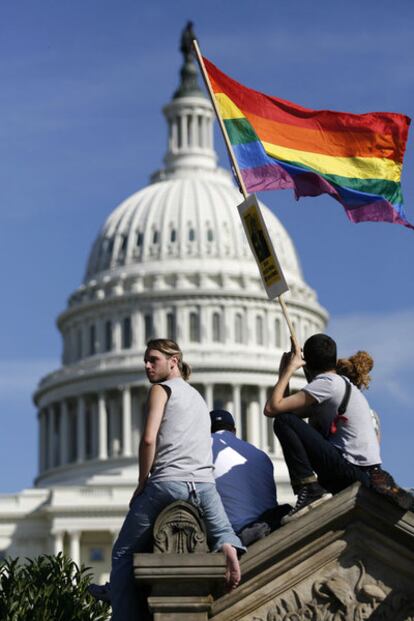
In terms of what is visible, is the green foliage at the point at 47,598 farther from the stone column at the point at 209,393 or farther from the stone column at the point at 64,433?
the stone column at the point at 64,433

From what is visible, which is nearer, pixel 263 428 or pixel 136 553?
pixel 136 553

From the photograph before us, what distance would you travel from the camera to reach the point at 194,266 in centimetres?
13762

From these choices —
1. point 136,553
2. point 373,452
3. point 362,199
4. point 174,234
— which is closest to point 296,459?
point 373,452

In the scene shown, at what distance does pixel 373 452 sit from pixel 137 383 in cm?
11777

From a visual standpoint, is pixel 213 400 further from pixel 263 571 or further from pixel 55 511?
pixel 263 571

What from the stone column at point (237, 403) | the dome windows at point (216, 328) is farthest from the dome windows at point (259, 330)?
the stone column at point (237, 403)

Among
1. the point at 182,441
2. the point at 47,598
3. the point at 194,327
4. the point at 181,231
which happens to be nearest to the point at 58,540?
the point at 194,327

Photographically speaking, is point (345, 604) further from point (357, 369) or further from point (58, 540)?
point (58, 540)

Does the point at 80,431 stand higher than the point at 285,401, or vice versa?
the point at 80,431

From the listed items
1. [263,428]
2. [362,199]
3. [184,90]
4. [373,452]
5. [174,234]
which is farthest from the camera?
[184,90]

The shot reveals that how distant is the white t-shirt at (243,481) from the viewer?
1620 centimetres

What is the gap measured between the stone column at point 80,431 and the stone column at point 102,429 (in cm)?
176

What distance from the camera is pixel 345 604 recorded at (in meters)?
15.2

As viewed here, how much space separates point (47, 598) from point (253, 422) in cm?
10571
